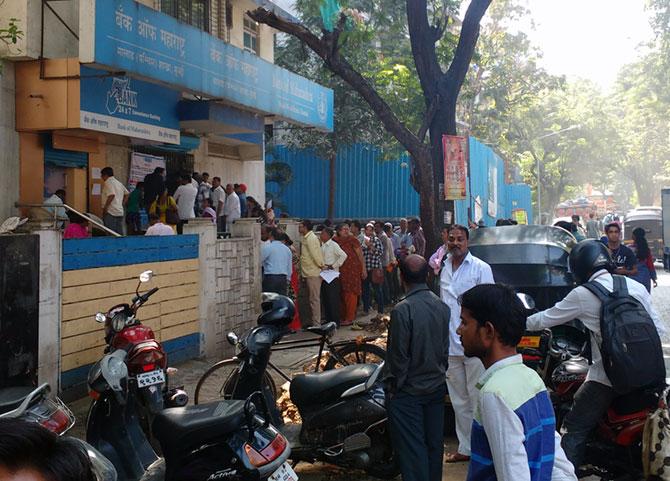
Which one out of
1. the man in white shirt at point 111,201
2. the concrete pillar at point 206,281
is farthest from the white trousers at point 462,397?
the man in white shirt at point 111,201

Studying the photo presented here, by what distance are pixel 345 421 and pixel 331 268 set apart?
25.6 feet

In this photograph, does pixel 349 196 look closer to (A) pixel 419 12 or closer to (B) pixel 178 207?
(B) pixel 178 207

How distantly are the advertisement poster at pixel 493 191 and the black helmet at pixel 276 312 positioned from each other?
19.7 metres

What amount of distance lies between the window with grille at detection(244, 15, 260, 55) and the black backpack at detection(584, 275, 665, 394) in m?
14.4

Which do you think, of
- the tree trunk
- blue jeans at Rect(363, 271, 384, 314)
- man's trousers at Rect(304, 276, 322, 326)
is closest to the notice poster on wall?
man's trousers at Rect(304, 276, 322, 326)

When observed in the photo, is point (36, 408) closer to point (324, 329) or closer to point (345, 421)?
point (345, 421)

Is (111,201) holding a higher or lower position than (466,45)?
lower

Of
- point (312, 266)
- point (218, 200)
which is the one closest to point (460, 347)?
point (312, 266)

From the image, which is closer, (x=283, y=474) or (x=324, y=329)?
(x=283, y=474)

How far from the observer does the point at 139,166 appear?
13.9 metres

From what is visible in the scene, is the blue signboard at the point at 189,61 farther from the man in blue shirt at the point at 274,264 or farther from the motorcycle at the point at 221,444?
the motorcycle at the point at 221,444

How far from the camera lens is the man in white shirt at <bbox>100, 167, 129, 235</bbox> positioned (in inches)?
460

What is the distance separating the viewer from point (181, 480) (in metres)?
3.80

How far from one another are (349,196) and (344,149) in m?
1.49
